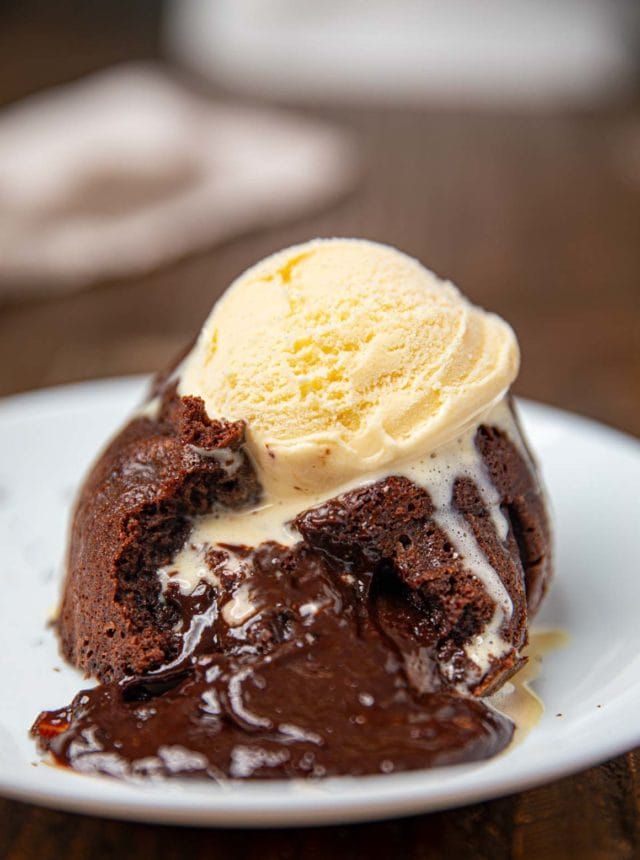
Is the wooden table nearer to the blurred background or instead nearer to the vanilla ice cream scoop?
the blurred background

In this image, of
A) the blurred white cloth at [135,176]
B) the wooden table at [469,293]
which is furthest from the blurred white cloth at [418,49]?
the blurred white cloth at [135,176]

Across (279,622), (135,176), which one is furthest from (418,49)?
(279,622)

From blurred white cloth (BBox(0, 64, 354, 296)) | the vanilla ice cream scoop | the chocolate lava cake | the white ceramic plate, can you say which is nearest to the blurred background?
blurred white cloth (BBox(0, 64, 354, 296))

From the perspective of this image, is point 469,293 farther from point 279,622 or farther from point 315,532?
point 279,622

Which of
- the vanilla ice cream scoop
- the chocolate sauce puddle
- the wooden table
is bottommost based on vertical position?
the wooden table

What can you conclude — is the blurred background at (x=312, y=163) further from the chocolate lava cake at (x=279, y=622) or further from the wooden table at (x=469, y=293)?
the chocolate lava cake at (x=279, y=622)

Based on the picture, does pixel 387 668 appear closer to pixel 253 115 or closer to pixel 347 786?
pixel 347 786
